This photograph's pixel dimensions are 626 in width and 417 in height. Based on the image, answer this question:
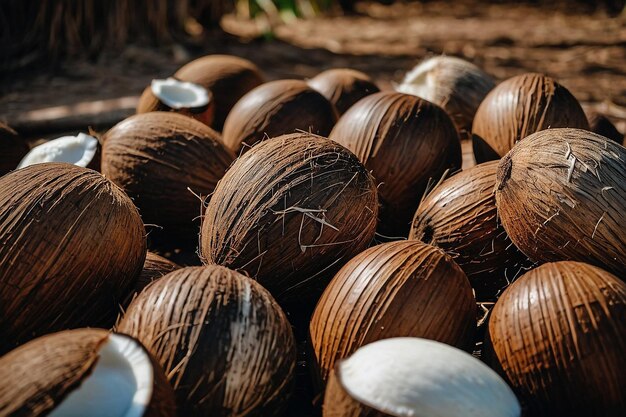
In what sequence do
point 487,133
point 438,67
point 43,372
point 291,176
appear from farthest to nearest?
point 438,67 < point 487,133 < point 291,176 < point 43,372

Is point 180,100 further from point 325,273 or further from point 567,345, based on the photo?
point 567,345

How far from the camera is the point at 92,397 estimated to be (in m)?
1.80

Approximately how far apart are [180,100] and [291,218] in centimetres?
174

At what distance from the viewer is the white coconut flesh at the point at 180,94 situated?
390 centimetres

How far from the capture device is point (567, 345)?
210 centimetres

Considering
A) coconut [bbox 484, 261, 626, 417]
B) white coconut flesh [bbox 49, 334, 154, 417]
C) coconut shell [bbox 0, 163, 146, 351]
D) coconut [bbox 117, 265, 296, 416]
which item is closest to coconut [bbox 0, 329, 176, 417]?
white coconut flesh [bbox 49, 334, 154, 417]

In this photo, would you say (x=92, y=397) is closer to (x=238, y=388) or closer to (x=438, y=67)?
(x=238, y=388)

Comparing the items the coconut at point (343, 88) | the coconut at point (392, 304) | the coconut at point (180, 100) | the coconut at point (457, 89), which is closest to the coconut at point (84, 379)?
the coconut at point (392, 304)

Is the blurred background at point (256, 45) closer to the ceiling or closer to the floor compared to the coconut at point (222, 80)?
closer to the floor

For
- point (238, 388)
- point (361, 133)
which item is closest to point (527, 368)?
point (238, 388)

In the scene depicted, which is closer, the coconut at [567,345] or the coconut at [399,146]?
the coconut at [567,345]

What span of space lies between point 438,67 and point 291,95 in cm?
115

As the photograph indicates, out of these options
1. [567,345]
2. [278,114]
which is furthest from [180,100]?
[567,345]

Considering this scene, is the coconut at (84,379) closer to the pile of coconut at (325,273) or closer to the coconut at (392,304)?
the pile of coconut at (325,273)
